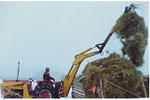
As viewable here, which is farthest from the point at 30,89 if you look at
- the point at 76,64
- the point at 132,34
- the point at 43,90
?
the point at 132,34

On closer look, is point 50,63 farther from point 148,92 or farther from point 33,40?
point 148,92

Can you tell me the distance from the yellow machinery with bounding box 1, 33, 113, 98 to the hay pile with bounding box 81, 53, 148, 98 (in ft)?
0.31

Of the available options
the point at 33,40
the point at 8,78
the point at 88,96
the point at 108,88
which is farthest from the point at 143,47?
the point at 8,78

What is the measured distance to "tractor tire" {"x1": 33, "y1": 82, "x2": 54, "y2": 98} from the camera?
208 centimetres

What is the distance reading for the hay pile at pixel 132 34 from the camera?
2053 millimetres

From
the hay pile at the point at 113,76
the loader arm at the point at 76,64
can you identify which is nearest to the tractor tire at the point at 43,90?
the loader arm at the point at 76,64

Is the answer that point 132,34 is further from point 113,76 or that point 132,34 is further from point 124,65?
point 113,76

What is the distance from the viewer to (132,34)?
2.09 metres

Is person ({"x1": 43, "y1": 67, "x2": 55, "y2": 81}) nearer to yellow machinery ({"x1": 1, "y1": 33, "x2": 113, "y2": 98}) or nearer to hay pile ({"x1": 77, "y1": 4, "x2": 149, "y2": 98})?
yellow machinery ({"x1": 1, "y1": 33, "x2": 113, "y2": 98})

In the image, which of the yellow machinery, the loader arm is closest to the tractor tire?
the yellow machinery

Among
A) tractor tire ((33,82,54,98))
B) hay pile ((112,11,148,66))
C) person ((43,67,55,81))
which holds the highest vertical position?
hay pile ((112,11,148,66))

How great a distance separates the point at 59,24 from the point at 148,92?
3.08 feet

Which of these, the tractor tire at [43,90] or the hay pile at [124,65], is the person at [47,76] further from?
the hay pile at [124,65]

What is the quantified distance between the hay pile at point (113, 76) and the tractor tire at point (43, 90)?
285mm
